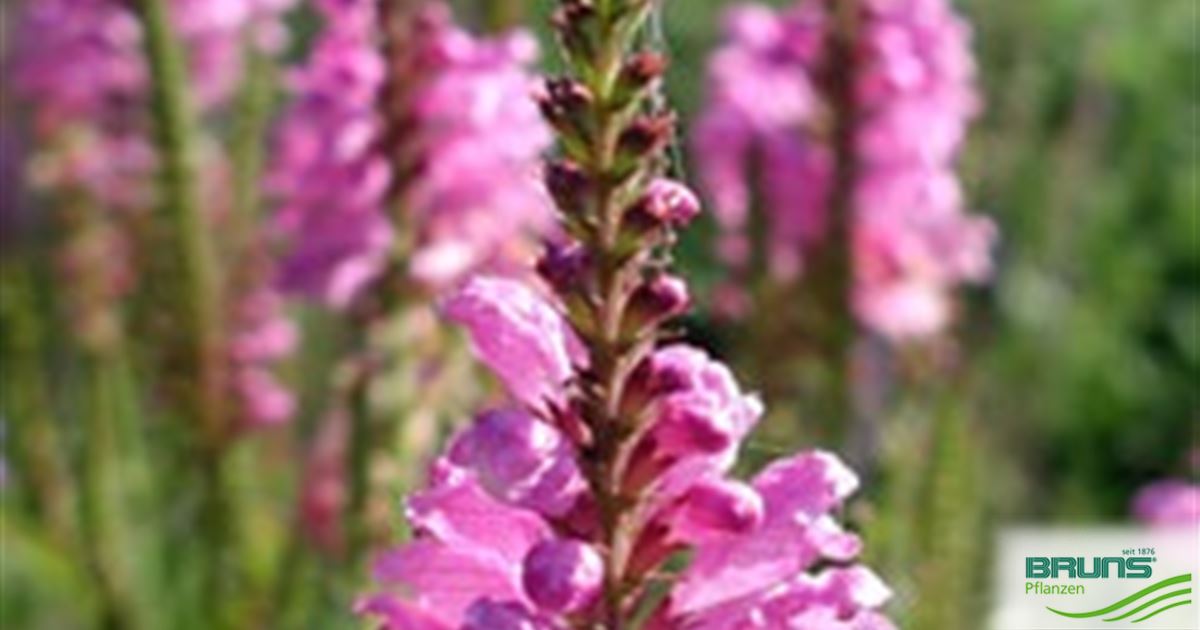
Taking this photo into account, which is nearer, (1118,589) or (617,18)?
(617,18)

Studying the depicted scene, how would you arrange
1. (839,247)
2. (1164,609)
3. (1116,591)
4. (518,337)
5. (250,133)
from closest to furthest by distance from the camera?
(518,337)
(1164,609)
(1116,591)
(839,247)
(250,133)

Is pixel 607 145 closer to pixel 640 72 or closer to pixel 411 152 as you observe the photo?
pixel 640 72

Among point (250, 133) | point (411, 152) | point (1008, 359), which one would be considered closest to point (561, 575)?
point (411, 152)

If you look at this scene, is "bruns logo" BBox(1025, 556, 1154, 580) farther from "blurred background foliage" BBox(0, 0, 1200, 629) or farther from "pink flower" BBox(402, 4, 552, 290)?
"pink flower" BBox(402, 4, 552, 290)

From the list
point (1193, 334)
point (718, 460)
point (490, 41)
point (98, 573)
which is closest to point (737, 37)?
point (490, 41)

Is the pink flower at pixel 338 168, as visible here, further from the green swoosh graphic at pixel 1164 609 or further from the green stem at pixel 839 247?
the green swoosh graphic at pixel 1164 609

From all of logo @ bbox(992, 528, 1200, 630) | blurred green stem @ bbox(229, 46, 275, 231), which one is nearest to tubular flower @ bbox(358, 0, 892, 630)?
logo @ bbox(992, 528, 1200, 630)

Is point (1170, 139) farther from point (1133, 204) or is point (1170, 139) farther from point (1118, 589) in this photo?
point (1118, 589)
